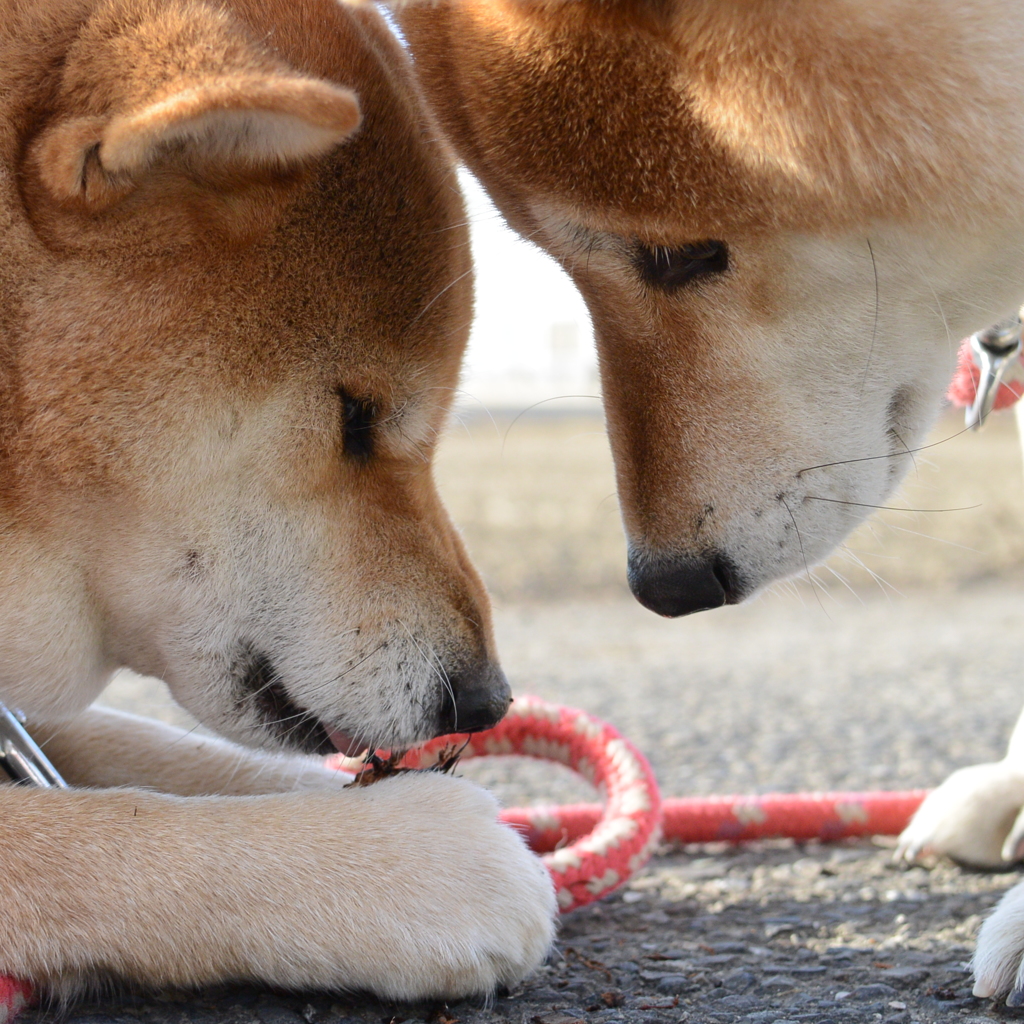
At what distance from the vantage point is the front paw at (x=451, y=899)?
1.66m

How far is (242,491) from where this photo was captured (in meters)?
1.89

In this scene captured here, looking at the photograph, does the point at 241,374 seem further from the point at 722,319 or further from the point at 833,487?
the point at 833,487

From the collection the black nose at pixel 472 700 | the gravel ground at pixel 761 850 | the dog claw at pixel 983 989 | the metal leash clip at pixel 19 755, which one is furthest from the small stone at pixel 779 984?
the metal leash clip at pixel 19 755

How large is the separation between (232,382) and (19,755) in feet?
2.33

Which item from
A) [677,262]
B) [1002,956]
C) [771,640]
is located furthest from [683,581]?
[771,640]

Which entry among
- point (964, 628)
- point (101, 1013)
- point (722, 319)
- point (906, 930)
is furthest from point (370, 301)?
point (964, 628)

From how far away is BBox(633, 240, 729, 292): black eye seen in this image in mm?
1946

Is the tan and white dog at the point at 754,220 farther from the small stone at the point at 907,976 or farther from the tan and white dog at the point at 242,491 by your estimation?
the tan and white dog at the point at 242,491

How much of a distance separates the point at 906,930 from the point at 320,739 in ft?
3.50

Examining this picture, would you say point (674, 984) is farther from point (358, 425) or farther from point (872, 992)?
point (358, 425)

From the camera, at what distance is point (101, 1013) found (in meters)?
1.66

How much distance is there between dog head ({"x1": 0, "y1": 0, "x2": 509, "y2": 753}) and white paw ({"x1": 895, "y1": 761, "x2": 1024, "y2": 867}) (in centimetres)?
99

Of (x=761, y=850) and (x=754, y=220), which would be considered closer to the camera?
(x=754, y=220)

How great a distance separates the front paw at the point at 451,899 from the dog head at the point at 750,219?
0.53m
